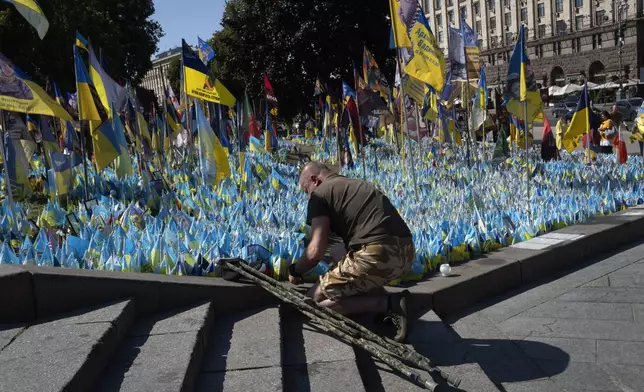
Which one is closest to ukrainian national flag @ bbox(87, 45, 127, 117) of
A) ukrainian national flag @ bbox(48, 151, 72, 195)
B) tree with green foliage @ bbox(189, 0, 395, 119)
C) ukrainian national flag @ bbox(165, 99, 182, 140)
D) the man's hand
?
ukrainian national flag @ bbox(48, 151, 72, 195)

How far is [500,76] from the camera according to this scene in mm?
67312

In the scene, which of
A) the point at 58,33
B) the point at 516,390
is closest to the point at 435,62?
the point at 516,390

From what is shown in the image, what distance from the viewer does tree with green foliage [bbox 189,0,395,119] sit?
27.0 metres

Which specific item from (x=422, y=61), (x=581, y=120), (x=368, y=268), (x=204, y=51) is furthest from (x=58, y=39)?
(x=368, y=268)

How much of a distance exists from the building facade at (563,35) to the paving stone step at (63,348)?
172ft

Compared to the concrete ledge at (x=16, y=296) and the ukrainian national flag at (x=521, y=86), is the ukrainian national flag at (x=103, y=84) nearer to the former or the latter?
the concrete ledge at (x=16, y=296)

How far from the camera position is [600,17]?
5978 centimetres

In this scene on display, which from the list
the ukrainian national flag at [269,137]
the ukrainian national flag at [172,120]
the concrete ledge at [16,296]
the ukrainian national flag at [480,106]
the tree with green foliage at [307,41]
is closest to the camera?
the concrete ledge at [16,296]

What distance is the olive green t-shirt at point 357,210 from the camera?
4.41 m

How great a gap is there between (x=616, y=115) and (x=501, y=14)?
183 ft

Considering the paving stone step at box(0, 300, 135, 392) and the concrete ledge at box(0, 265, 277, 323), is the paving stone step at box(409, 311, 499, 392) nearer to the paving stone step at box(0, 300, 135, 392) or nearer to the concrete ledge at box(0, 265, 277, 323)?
the concrete ledge at box(0, 265, 277, 323)

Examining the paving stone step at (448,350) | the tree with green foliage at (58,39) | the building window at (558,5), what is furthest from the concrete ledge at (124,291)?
the building window at (558,5)

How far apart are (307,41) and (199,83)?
1880 cm

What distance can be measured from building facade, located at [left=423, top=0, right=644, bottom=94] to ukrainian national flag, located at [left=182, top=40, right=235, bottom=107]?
47.0m
